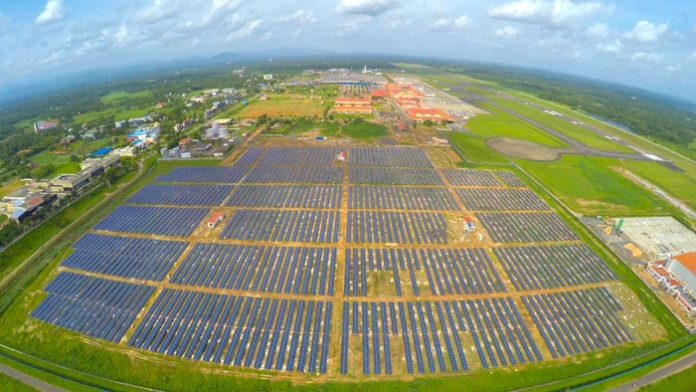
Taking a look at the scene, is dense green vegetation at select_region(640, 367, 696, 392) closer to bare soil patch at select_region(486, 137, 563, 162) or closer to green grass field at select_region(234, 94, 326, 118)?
bare soil patch at select_region(486, 137, 563, 162)

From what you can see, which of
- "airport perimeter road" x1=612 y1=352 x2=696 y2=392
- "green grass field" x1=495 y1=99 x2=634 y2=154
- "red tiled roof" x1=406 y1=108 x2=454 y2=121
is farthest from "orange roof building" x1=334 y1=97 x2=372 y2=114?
"airport perimeter road" x1=612 y1=352 x2=696 y2=392

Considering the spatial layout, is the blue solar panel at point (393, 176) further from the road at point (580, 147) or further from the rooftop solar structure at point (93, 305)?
the road at point (580, 147)

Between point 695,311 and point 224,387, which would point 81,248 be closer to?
point 224,387

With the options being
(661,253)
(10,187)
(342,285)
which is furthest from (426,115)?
(10,187)

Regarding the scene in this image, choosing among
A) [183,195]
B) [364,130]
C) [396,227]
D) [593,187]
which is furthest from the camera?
[364,130]

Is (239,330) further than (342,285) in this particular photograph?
No

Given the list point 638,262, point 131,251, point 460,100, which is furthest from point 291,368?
point 460,100

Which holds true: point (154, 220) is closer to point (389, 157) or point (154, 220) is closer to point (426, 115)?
point (389, 157)
